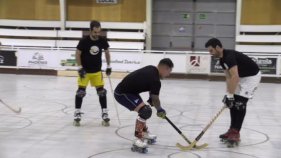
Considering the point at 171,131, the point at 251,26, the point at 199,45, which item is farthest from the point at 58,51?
the point at 171,131

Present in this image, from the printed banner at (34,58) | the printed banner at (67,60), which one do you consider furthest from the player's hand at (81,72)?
the printed banner at (34,58)

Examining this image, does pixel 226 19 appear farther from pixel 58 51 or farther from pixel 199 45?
pixel 58 51

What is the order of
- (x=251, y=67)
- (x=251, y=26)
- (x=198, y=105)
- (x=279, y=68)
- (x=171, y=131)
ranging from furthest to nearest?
1. (x=251, y=26)
2. (x=279, y=68)
3. (x=198, y=105)
4. (x=171, y=131)
5. (x=251, y=67)

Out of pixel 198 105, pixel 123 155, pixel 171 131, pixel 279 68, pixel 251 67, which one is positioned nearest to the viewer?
pixel 123 155

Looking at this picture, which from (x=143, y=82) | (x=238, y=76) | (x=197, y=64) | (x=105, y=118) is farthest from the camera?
(x=197, y=64)

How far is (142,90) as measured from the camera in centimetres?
626

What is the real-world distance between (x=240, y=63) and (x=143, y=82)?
58.9 inches

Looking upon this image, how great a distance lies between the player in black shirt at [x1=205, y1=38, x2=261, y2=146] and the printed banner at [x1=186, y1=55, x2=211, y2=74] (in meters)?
10.3

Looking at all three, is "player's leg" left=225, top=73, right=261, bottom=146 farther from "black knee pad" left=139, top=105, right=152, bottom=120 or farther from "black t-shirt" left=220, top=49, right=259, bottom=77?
"black knee pad" left=139, top=105, right=152, bottom=120

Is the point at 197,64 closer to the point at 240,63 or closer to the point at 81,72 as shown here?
the point at 81,72

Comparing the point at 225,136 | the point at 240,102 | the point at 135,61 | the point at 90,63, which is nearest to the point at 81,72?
the point at 90,63

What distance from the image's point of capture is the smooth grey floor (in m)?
6.31

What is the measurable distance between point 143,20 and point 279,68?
7944 mm

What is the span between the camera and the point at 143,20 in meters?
22.6
